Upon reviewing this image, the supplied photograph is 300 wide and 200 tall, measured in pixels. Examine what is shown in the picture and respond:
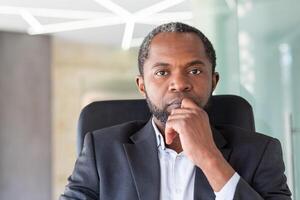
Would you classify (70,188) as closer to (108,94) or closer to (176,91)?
(176,91)

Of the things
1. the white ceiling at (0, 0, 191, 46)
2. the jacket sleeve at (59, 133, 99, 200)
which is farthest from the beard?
the white ceiling at (0, 0, 191, 46)

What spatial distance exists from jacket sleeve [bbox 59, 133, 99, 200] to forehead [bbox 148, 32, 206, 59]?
36 cm

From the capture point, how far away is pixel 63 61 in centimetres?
562

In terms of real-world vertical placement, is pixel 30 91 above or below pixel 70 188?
above

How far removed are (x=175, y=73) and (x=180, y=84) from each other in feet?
0.16

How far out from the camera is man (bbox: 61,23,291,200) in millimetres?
1065

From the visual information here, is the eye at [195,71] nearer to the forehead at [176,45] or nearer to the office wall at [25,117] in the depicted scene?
the forehead at [176,45]

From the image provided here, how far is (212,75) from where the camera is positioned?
1.19m

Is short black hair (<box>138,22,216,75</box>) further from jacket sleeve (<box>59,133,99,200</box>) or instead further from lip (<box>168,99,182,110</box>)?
jacket sleeve (<box>59,133,99,200</box>)

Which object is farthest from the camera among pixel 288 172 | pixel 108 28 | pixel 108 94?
pixel 108 94

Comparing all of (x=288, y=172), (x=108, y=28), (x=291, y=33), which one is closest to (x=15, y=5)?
(x=108, y=28)

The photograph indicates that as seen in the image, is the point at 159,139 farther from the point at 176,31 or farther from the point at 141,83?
the point at 176,31

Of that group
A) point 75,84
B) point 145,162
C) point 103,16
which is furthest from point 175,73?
point 75,84

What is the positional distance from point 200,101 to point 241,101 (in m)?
0.32
